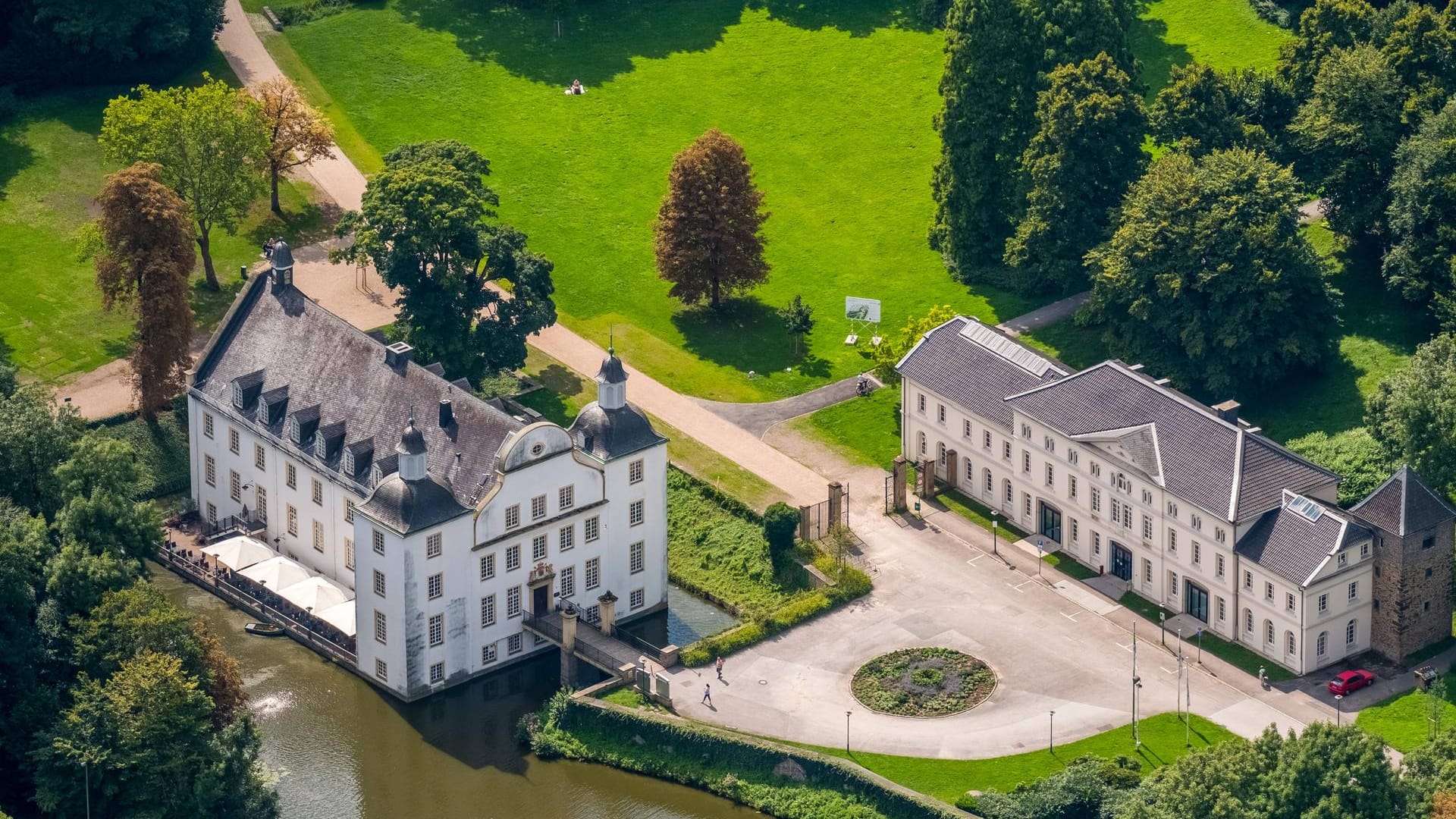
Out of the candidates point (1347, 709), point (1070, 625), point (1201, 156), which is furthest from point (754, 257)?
point (1347, 709)

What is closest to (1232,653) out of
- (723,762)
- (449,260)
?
(723,762)

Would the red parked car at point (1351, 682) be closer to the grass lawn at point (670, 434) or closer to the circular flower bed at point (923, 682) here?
the circular flower bed at point (923, 682)

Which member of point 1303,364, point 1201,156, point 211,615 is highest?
point 1201,156

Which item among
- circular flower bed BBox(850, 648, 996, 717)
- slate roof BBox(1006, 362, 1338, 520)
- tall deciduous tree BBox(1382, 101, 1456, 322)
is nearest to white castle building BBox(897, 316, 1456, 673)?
slate roof BBox(1006, 362, 1338, 520)

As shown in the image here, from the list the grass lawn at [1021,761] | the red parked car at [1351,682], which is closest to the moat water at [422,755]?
the grass lawn at [1021,761]

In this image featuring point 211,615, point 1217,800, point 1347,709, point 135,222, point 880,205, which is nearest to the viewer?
point 1217,800

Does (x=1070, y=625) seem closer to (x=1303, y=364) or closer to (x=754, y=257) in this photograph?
(x=1303, y=364)

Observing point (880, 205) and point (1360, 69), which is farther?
point (880, 205)

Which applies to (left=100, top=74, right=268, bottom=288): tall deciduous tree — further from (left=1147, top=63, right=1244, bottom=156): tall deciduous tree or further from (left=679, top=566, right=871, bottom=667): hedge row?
(left=1147, top=63, right=1244, bottom=156): tall deciduous tree
